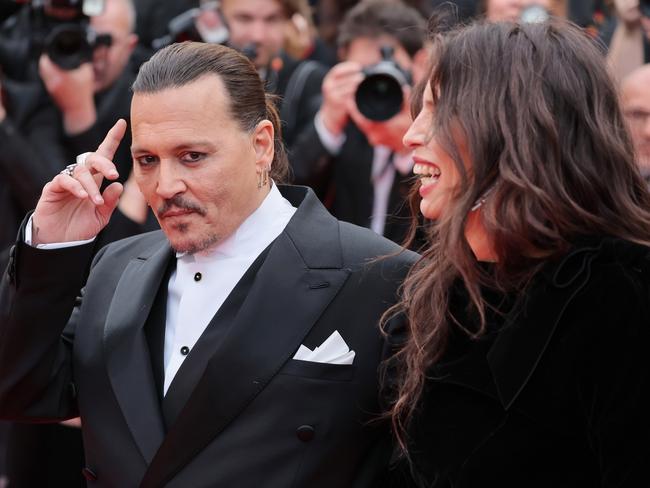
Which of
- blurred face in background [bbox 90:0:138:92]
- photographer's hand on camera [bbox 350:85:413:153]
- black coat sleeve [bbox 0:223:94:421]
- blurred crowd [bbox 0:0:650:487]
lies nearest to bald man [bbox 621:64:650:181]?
blurred crowd [bbox 0:0:650:487]

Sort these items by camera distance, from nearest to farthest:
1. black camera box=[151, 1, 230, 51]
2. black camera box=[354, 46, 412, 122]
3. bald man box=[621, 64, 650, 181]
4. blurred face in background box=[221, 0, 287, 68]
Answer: bald man box=[621, 64, 650, 181] < black camera box=[354, 46, 412, 122] < black camera box=[151, 1, 230, 51] < blurred face in background box=[221, 0, 287, 68]

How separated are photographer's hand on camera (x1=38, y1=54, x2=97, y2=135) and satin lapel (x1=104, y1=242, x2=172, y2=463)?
6.95 ft

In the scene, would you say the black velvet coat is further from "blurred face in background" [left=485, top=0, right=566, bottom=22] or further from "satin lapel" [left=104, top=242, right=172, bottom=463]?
"blurred face in background" [left=485, top=0, right=566, bottom=22]

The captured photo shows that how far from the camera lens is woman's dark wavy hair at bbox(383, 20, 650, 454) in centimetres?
229

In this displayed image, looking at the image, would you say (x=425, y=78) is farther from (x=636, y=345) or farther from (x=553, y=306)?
(x=636, y=345)

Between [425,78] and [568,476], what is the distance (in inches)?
37.3

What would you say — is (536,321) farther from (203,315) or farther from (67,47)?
(67,47)

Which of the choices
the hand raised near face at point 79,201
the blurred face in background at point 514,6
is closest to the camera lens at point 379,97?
the blurred face in background at point 514,6

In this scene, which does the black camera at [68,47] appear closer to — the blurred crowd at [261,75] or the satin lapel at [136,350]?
the blurred crowd at [261,75]

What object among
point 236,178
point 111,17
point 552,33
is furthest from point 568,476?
point 111,17

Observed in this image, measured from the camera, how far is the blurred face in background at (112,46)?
5305mm

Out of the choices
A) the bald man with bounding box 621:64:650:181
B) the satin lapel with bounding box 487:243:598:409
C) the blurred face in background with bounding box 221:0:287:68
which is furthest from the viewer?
the blurred face in background with bounding box 221:0:287:68

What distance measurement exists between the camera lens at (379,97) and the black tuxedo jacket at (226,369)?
1.52 meters

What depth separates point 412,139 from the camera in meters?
2.53
